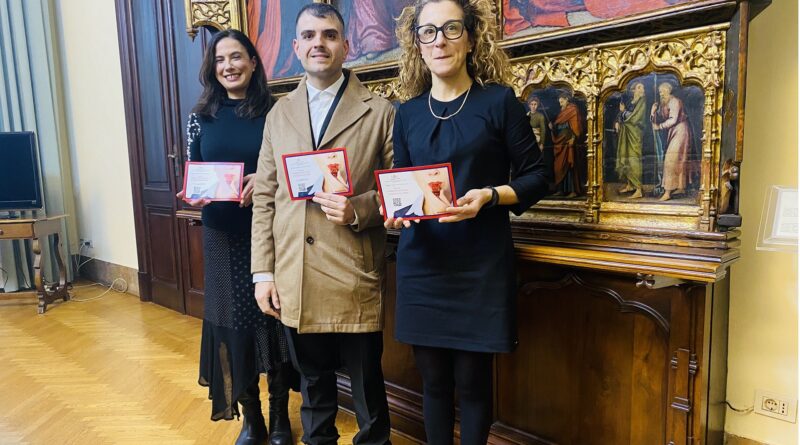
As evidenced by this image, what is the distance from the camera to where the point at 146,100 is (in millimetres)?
4328

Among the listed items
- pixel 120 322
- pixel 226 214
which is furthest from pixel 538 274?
pixel 120 322

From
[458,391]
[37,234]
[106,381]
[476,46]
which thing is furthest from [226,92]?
[37,234]

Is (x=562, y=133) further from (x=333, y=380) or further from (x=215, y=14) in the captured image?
(x=215, y=14)

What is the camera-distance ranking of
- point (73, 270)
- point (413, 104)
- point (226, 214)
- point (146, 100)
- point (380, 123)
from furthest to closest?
point (73, 270) → point (146, 100) → point (226, 214) → point (380, 123) → point (413, 104)

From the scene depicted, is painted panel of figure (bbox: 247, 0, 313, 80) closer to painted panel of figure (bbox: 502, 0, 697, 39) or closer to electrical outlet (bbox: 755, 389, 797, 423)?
painted panel of figure (bbox: 502, 0, 697, 39)

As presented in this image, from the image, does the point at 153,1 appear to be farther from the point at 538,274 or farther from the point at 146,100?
the point at 538,274

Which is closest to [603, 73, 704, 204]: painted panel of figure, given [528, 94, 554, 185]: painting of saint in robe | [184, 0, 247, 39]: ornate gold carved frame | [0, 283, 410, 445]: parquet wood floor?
[528, 94, 554, 185]: painting of saint in robe

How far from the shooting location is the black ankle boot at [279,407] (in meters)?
2.16

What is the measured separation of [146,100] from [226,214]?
2.91m

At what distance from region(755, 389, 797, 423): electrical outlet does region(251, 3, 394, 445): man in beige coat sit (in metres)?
1.27

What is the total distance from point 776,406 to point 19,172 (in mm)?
5518

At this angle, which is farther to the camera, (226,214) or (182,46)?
(182,46)

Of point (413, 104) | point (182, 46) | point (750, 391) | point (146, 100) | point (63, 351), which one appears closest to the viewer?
point (413, 104)

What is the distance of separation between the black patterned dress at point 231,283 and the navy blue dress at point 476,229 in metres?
0.76
